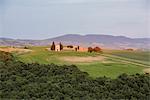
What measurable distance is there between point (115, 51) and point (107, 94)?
1.23 meters

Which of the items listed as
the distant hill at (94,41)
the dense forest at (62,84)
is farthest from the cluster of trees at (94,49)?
the dense forest at (62,84)

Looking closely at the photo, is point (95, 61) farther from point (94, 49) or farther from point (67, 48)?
point (67, 48)

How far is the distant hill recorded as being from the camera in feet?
24.6

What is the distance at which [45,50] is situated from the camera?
25.9ft

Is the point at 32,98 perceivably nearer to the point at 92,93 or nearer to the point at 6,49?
the point at 92,93

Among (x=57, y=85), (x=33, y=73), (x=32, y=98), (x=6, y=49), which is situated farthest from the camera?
(x=6, y=49)

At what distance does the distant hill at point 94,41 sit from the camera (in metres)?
7.49

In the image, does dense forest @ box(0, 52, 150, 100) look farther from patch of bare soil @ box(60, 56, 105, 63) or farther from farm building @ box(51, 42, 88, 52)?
farm building @ box(51, 42, 88, 52)

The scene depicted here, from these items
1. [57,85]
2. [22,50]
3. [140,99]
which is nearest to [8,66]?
[22,50]

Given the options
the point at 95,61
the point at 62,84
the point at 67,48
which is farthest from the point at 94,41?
the point at 62,84

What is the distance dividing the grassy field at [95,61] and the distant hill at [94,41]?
0.50 feet

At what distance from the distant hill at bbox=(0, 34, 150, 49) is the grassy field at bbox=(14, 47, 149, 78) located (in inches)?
6.0

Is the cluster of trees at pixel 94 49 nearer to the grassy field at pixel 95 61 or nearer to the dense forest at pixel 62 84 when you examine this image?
the grassy field at pixel 95 61

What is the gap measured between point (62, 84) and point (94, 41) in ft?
4.01
